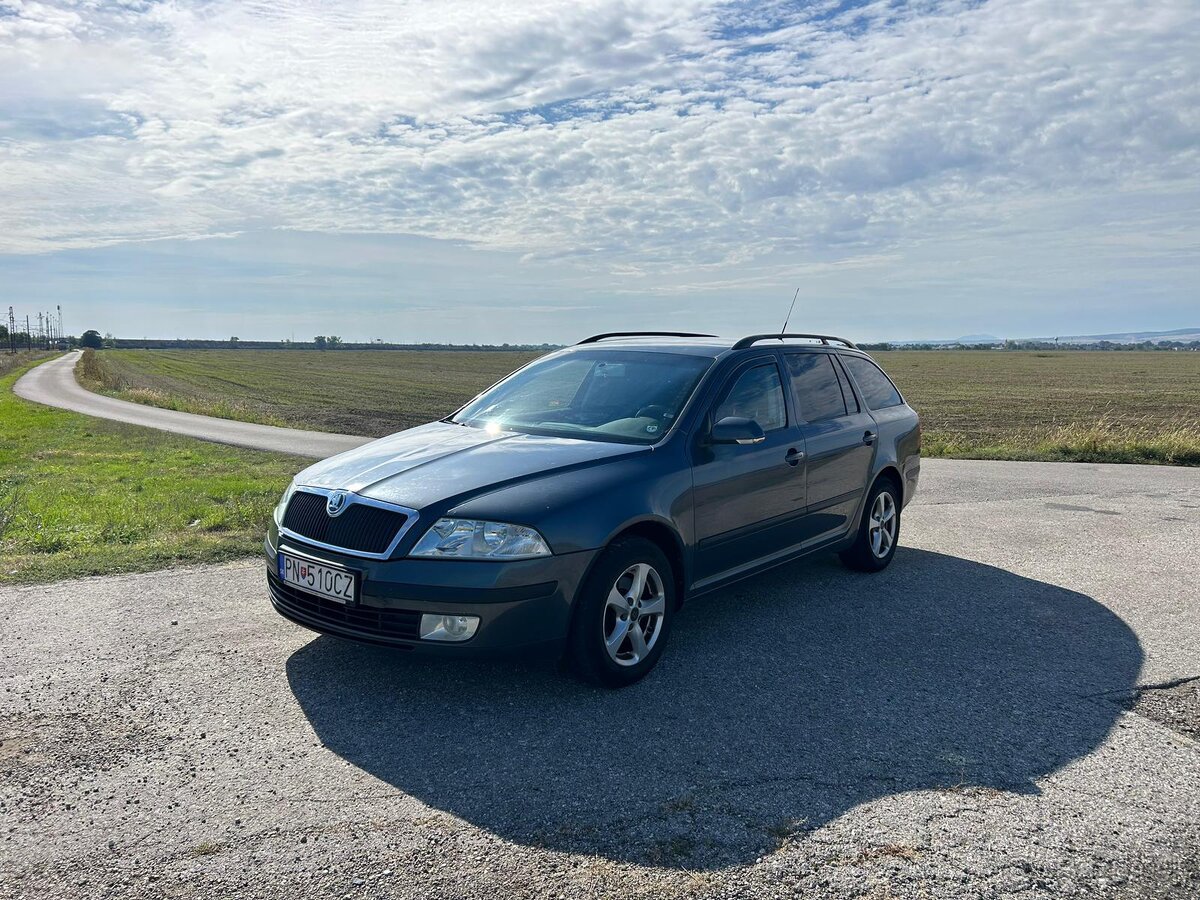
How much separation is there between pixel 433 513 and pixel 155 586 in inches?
117

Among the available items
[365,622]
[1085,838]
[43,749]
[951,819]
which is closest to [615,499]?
[365,622]

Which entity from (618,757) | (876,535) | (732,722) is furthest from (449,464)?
(876,535)

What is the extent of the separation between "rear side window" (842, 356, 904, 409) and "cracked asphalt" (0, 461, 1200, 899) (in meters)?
1.61

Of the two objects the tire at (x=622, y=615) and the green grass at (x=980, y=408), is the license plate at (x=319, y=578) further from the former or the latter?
the green grass at (x=980, y=408)

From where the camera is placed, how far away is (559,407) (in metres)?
5.46

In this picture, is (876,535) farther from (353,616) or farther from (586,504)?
(353,616)

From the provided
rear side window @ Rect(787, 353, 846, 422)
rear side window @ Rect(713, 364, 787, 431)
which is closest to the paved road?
rear side window @ Rect(787, 353, 846, 422)

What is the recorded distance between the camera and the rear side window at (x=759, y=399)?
17.6ft

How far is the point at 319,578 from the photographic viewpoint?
4234mm

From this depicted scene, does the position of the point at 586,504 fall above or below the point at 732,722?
above

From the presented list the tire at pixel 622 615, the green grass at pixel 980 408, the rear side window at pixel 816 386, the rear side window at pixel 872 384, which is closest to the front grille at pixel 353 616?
the tire at pixel 622 615

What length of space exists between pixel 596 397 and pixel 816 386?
65.1 inches

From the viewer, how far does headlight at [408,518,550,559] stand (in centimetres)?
401

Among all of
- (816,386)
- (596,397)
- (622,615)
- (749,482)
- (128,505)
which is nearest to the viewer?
(622,615)
